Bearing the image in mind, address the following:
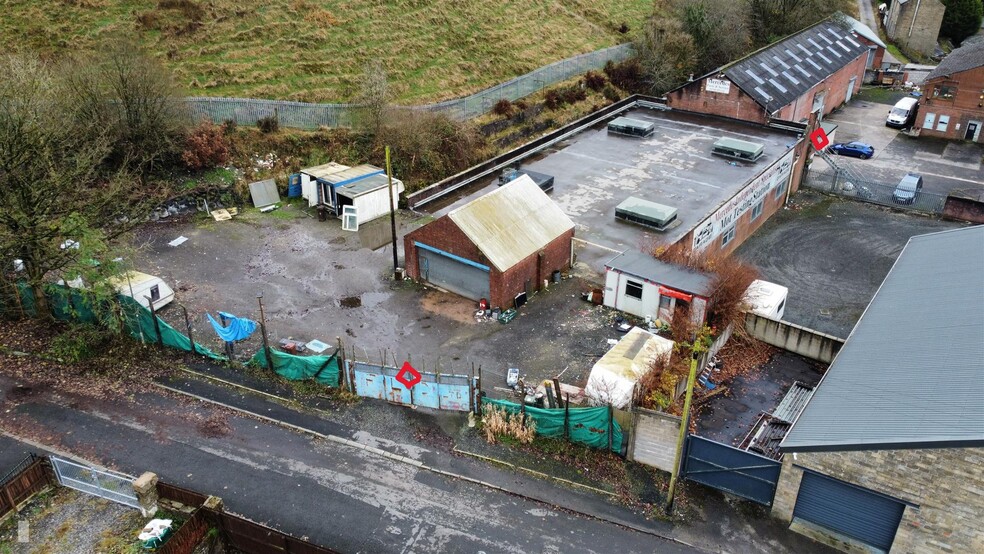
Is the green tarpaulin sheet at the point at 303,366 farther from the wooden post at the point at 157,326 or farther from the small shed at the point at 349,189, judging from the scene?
the small shed at the point at 349,189

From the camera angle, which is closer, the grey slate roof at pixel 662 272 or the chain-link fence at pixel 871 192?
the grey slate roof at pixel 662 272

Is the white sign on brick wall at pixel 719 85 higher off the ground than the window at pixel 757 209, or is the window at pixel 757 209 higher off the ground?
the white sign on brick wall at pixel 719 85

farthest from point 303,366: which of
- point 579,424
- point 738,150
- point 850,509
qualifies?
point 738,150

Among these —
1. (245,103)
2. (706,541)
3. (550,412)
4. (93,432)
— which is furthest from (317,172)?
(706,541)

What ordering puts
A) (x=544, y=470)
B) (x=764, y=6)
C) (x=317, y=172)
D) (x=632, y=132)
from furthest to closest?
(x=764, y=6) < (x=632, y=132) < (x=317, y=172) < (x=544, y=470)

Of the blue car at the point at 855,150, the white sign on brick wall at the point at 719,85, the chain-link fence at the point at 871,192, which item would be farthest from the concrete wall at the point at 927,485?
the blue car at the point at 855,150

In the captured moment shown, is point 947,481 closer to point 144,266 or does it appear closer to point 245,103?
point 144,266
